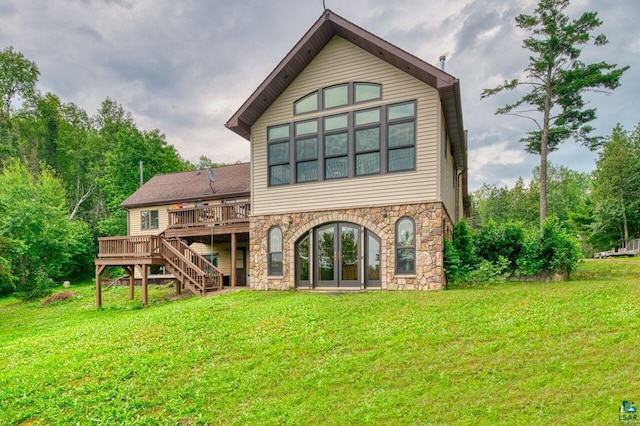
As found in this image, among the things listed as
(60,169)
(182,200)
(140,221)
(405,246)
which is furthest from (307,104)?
(60,169)

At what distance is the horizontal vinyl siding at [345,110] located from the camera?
33.0 ft

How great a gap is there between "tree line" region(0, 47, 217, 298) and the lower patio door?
18.1m

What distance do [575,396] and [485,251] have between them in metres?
8.49

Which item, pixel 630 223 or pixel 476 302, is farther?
pixel 630 223

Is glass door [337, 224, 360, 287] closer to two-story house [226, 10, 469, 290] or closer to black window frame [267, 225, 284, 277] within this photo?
two-story house [226, 10, 469, 290]

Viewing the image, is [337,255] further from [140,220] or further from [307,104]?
[140,220]

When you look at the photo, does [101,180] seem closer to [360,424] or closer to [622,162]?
[360,424]

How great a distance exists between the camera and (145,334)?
7.98 meters

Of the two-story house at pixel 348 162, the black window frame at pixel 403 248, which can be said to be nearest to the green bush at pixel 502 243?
the two-story house at pixel 348 162

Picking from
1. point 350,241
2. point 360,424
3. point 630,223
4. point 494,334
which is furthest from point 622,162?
point 360,424

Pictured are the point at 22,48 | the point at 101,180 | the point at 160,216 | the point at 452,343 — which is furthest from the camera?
the point at 22,48

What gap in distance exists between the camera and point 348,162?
1105cm

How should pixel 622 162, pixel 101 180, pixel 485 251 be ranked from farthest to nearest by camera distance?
1. pixel 101 180
2. pixel 622 162
3. pixel 485 251

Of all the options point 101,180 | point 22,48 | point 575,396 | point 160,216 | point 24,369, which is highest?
point 22,48
